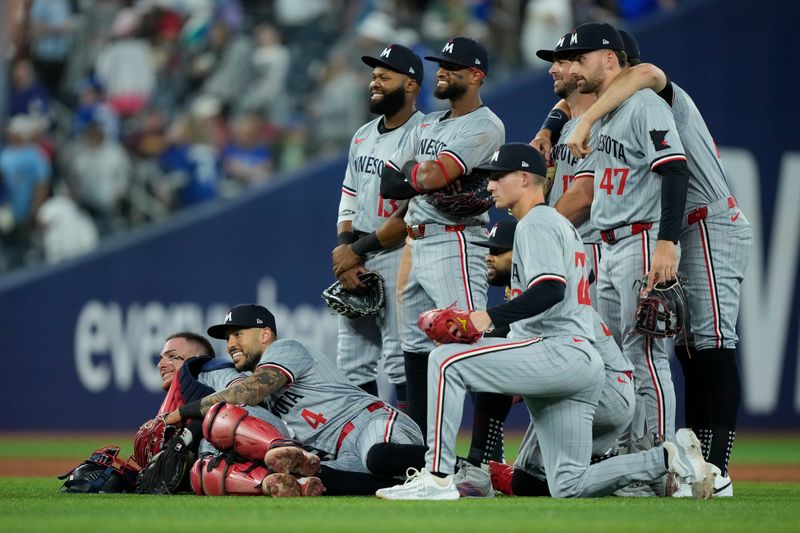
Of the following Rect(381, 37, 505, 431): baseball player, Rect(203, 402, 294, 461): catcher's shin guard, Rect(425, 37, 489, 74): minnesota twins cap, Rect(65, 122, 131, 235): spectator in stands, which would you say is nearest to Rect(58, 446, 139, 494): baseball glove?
Rect(203, 402, 294, 461): catcher's shin guard

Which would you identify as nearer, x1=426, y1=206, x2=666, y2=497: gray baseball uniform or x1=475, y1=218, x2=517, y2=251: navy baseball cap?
x1=426, y1=206, x2=666, y2=497: gray baseball uniform

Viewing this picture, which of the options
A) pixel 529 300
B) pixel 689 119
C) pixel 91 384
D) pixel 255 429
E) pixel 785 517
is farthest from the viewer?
pixel 91 384

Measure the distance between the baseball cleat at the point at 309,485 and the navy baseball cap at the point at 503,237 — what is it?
1.26m

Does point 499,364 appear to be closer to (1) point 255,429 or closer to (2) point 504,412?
(2) point 504,412

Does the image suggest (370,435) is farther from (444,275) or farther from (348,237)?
(348,237)

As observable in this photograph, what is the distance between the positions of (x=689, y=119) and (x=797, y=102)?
21.1 ft

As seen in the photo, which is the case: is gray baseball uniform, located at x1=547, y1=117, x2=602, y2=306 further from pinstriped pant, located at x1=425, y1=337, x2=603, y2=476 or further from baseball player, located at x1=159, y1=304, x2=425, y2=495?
baseball player, located at x1=159, y1=304, x2=425, y2=495

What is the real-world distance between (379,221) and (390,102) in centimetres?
62

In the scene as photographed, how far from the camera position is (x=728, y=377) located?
5809 mm

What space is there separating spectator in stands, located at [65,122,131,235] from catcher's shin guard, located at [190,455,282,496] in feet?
21.4

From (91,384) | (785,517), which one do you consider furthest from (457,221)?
(91,384)

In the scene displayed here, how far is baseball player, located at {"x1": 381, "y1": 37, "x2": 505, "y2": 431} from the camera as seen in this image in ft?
20.4

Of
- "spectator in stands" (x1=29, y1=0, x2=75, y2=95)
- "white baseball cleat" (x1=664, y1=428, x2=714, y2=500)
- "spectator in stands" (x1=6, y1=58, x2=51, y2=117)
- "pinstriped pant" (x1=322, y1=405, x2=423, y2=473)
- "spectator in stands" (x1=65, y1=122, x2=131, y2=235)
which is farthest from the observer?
"spectator in stands" (x1=29, y1=0, x2=75, y2=95)

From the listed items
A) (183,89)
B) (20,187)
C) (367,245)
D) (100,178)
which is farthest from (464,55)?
(183,89)
